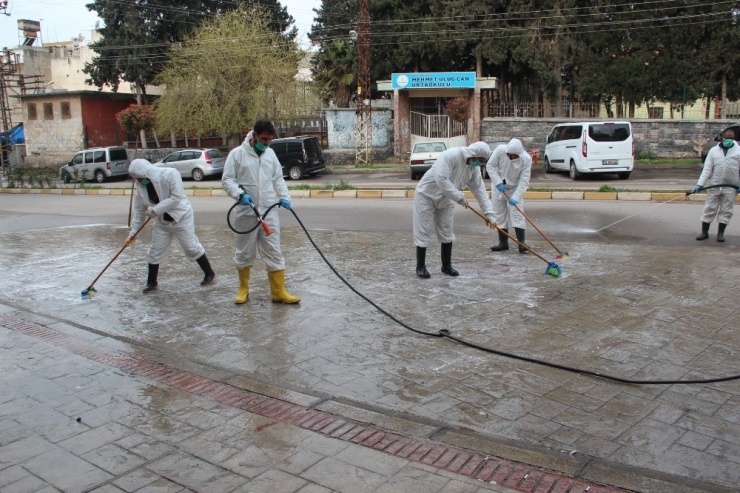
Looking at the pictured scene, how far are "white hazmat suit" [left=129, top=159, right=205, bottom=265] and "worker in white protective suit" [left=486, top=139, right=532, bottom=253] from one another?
406 centimetres

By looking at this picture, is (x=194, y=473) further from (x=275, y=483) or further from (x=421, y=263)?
(x=421, y=263)

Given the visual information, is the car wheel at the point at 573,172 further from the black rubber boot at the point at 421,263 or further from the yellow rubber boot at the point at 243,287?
the yellow rubber boot at the point at 243,287

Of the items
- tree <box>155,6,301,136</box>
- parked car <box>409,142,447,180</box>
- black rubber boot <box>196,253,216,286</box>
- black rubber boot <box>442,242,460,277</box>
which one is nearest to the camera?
black rubber boot <box>196,253,216,286</box>

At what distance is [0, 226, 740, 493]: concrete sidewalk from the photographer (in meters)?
3.49

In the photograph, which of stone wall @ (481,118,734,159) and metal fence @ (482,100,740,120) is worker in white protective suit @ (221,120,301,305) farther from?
metal fence @ (482,100,740,120)

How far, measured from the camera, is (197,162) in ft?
88.4

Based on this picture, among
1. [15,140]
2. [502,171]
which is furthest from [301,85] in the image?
[502,171]

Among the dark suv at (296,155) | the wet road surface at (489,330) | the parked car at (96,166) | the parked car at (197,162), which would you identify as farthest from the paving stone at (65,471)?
the parked car at (96,166)

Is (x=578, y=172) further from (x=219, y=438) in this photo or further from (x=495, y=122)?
(x=219, y=438)

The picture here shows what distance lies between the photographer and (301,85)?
3216cm

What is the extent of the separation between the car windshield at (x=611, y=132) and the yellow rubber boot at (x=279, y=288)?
1539cm

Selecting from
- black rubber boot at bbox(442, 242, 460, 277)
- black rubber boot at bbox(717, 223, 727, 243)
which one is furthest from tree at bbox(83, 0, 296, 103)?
black rubber boot at bbox(442, 242, 460, 277)

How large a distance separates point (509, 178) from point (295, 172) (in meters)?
16.9

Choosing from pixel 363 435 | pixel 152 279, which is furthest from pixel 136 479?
pixel 152 279
